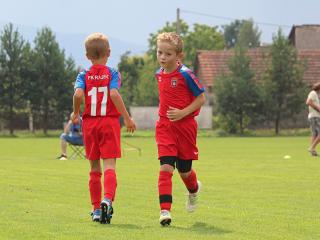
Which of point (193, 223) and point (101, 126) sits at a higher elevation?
point (101, 126)

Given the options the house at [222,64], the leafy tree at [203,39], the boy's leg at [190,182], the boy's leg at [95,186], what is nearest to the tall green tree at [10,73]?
the house at [222,64]

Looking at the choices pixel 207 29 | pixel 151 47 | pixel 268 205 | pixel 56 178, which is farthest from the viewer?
pixel 207 29

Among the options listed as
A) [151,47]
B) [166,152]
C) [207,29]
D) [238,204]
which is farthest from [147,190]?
[207,29]

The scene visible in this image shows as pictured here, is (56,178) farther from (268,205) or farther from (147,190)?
Result: (268,205)

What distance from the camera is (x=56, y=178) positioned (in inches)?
552

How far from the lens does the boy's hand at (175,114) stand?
27.2ft

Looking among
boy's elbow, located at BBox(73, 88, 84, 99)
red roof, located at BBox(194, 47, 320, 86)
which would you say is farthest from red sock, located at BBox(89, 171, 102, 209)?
red roof, located at BBox(194, 47, 320, 86)

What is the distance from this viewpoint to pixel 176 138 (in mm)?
8391

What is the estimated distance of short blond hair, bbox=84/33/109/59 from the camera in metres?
8.24

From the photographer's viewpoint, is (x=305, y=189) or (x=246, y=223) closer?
(x=246, y=223)

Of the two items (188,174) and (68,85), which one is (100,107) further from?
(68,85)

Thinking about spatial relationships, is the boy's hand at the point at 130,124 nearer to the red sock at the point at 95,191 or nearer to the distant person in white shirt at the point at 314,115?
the red sock at the point at 95,191

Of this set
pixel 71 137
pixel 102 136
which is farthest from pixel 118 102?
pixel 71 137

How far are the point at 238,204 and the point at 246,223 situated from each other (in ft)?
6.16
